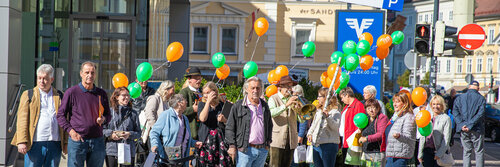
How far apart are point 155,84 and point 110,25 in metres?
2.08

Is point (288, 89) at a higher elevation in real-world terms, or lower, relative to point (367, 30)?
lower

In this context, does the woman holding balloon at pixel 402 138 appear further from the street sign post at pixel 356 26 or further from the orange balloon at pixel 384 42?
the street sign post at pixel 356 26

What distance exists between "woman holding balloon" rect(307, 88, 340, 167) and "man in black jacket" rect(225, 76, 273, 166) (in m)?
1.60

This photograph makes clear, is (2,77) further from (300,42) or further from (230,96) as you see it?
(300,42)

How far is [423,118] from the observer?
983 cm

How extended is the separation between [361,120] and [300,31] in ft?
131

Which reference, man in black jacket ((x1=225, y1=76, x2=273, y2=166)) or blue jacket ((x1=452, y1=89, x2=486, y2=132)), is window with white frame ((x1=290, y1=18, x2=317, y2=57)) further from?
man in black jacket ((x1=225, y1=76, x2=273, y2=166))

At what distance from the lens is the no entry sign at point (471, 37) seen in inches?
536

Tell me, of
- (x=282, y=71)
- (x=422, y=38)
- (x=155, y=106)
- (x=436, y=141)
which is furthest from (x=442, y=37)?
(x=155, y=106)

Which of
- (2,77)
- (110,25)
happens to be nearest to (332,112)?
(2,77)

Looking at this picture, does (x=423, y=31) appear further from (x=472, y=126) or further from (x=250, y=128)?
(x=250, y=128)

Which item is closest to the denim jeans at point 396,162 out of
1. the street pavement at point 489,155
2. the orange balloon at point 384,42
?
the orange balloon at point 384,42

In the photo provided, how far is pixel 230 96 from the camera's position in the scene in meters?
14.1

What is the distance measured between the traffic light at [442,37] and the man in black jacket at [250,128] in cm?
588
